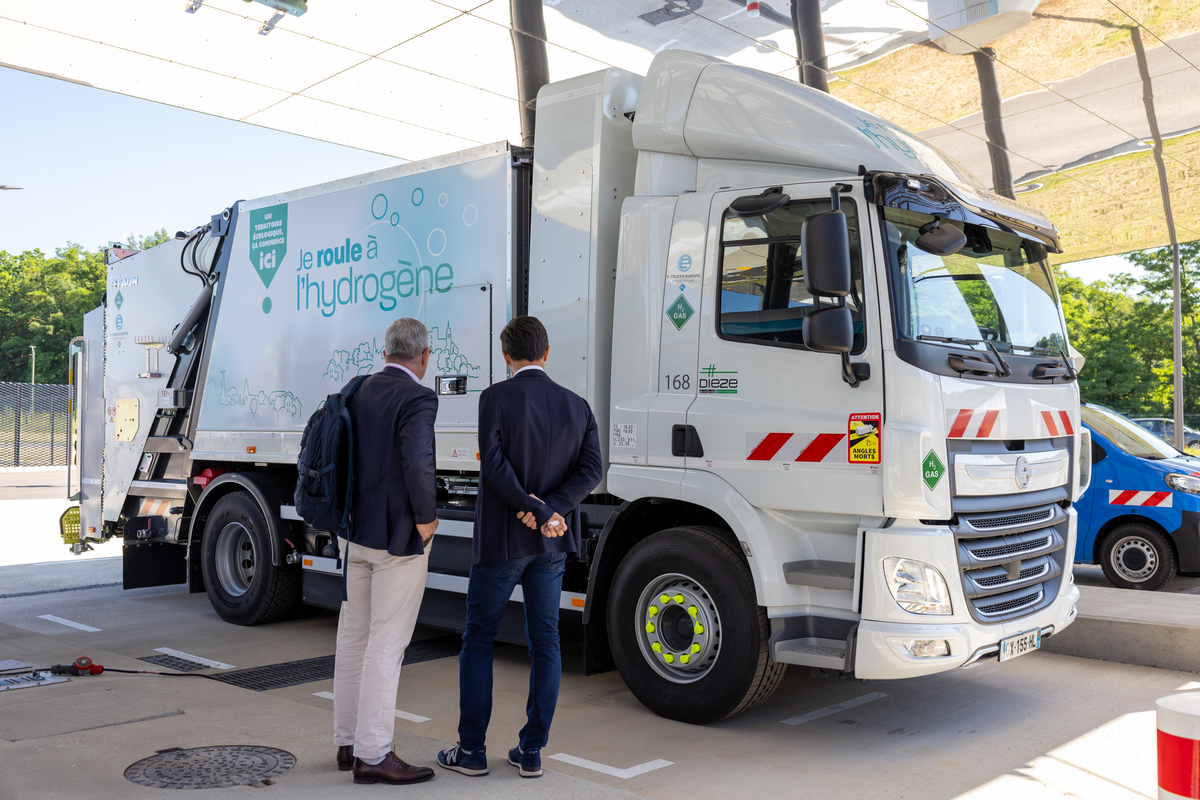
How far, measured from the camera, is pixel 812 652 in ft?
15.3

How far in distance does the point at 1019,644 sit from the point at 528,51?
911 centimetres

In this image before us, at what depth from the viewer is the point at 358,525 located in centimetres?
419

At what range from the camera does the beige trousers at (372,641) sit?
4168mm

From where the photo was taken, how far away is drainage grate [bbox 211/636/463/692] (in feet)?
20.2

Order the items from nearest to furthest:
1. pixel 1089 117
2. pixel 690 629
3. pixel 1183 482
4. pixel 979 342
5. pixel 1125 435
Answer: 1. pixel 979 342
2. pixel 690 629
3. pixel 1183 482
4. pixel 1125 435
5. pixel 1089 117

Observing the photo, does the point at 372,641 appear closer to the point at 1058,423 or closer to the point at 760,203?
→ the point at 760,203

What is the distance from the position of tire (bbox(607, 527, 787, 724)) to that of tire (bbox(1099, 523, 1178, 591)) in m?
5.53

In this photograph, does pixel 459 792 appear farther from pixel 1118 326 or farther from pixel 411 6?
pixel 1118 326

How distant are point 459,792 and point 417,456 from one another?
1.42 metres

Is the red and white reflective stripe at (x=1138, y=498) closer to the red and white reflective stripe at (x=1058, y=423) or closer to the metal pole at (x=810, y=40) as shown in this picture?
the red and white reflective stripe at (x=1058, y=423)

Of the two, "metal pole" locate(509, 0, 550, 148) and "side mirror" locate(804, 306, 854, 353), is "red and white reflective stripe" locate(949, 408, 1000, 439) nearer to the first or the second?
"side mirror" locate(804, 306, 854, 353)

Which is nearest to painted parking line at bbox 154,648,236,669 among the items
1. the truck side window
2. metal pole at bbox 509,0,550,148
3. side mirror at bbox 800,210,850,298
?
the truck side window

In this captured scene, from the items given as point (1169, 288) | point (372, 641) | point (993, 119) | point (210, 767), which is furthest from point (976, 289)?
point (1169, 288)

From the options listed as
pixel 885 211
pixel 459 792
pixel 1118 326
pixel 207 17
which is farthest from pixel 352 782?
pixel 1118 326
